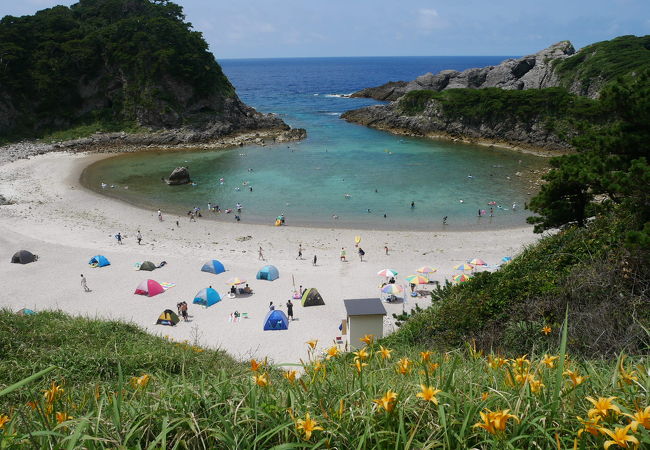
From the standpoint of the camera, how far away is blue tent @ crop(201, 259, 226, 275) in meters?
21.3

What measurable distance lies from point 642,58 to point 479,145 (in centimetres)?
2535

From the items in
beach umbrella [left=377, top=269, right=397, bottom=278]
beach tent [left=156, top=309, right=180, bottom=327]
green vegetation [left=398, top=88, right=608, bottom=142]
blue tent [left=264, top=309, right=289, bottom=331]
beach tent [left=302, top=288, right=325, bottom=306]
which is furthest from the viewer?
green vegetation [left=398, top=88, right=608, bottom=142]

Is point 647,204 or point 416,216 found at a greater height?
point 647,204

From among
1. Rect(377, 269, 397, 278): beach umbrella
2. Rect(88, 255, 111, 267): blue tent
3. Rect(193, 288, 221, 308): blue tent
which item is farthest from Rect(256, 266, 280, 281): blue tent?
Rect(88, 255, 111, 267): blue tent

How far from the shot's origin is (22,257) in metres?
21.7

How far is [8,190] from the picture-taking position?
34.8 metres

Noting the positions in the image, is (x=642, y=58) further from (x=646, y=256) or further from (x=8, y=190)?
(x=8, y=190)

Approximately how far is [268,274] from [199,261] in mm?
4604

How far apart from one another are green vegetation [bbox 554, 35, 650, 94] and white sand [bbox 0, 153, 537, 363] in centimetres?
4180

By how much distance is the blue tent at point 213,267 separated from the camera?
21328 millimetres

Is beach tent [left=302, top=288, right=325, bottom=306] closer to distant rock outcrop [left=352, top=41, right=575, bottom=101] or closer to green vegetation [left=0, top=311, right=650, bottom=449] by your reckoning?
green vegetation [left=0, top=311, right=650, bottom=449]

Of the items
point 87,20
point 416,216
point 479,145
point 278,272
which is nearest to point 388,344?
point 278,272

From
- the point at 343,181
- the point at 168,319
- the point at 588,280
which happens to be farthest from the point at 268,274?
the point at 343,181

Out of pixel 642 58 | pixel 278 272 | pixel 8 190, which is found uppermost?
pixel 642 58
